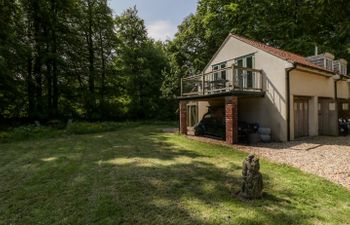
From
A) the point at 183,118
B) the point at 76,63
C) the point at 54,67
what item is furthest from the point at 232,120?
the point at 76,63

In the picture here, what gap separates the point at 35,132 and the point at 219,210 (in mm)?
12804

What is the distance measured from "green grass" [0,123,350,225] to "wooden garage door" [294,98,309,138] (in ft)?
20.7

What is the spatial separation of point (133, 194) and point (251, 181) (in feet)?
7.40

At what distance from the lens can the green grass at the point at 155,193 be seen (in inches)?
141

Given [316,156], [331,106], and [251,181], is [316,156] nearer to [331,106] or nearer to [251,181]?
[251,181]

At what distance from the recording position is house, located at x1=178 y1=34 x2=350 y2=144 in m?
10.7

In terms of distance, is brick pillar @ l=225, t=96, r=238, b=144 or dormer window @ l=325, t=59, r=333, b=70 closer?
brick pillar @ l=225, t=96, r=238, b=144

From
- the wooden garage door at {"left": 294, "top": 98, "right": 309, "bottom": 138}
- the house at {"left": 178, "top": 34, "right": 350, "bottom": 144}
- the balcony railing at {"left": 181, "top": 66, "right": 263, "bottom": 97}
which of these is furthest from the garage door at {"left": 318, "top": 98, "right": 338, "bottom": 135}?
the balcony railing at {"left": 181, "top": 66, "right": 263, "bottom": 97}

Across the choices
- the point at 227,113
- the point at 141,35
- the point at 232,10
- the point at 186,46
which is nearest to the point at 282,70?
the point at 227,113

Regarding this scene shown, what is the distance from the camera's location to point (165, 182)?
5.12m

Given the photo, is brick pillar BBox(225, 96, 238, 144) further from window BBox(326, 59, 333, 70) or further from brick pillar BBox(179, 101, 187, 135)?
window BBox(326, 59, 333, 70)

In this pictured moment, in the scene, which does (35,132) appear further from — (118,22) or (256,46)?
(118,22)

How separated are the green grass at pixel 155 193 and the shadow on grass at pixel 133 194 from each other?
2 centimetres

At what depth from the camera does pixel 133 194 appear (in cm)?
Answer: 446
